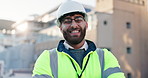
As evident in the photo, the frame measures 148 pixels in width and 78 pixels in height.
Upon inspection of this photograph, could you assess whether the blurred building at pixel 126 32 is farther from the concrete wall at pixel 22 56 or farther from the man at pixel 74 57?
the man at pixel 74 57

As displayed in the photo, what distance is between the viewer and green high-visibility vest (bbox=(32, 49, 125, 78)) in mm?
1478

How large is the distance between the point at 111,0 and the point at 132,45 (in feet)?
17.6

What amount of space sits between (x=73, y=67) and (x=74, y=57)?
0.08m

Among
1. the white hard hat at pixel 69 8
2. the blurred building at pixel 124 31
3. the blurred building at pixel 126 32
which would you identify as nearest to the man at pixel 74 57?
the white hard hat at pixel 69 8

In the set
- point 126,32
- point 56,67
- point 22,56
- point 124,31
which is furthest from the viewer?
point 22,56

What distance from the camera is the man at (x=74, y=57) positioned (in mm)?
1485

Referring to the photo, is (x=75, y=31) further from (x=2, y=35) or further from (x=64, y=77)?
(x=2, y=35)

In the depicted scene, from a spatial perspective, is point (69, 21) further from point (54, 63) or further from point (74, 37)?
point (54, 63)

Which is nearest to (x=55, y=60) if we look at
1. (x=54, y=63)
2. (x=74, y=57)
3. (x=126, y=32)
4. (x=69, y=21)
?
(x=54, y=63)

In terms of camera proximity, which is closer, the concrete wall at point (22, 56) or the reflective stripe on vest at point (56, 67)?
the reflective stripe on vest at point (56, 67)

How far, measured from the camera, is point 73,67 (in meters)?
1.50

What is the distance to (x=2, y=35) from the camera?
6066 centimetres

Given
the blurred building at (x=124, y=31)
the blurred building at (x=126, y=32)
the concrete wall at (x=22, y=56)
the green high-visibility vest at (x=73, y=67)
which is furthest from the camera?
the concrete wall at (x=22, y=56)

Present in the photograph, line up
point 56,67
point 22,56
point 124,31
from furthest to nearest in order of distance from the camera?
point 22,56 → point 124,31 → point 56,67
